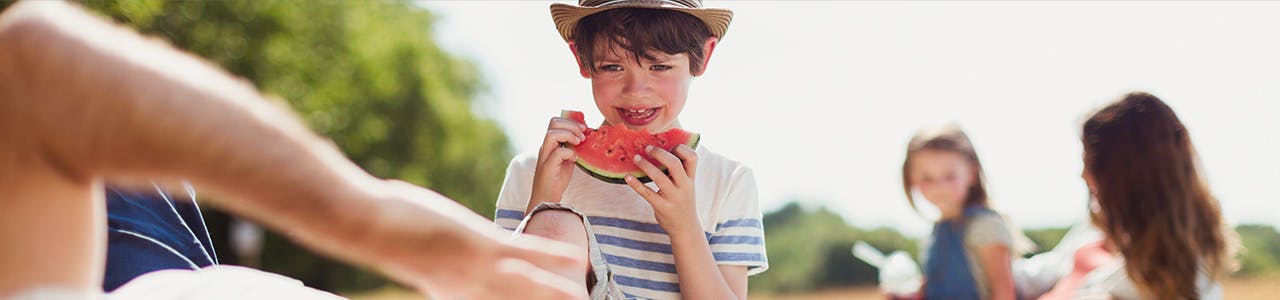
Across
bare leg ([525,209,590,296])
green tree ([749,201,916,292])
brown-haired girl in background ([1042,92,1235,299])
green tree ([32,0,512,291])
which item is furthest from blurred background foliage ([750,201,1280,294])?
bare leg ([525,209,590,296])

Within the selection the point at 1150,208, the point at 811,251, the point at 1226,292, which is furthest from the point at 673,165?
the point at 811,251

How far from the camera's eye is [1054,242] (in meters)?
20.2

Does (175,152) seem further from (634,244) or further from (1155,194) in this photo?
(1155,194)

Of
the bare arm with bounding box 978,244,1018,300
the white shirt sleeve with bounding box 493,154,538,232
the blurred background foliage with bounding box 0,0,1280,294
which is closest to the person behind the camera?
the white shirt sleeve with bounding box 493,154,538,232

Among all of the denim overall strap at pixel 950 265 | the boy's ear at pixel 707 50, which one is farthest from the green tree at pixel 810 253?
the boy's ear at pixel 707 50

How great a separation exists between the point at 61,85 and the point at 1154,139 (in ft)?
12.0

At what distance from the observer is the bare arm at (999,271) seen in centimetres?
489

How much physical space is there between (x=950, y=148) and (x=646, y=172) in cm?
283

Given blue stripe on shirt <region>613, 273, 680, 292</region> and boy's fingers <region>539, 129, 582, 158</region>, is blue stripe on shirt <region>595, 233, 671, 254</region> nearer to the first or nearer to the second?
blue stripe on shirt <region>613, 273, 680, 292</region>

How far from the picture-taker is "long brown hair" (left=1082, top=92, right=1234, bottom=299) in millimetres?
3707

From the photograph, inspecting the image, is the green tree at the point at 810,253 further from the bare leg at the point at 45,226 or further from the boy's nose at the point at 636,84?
the bare leg at the point at 45,226

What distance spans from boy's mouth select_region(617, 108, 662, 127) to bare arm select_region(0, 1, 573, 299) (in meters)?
2.17

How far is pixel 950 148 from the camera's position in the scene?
539 cm

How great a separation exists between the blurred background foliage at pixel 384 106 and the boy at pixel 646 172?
18.5ft
